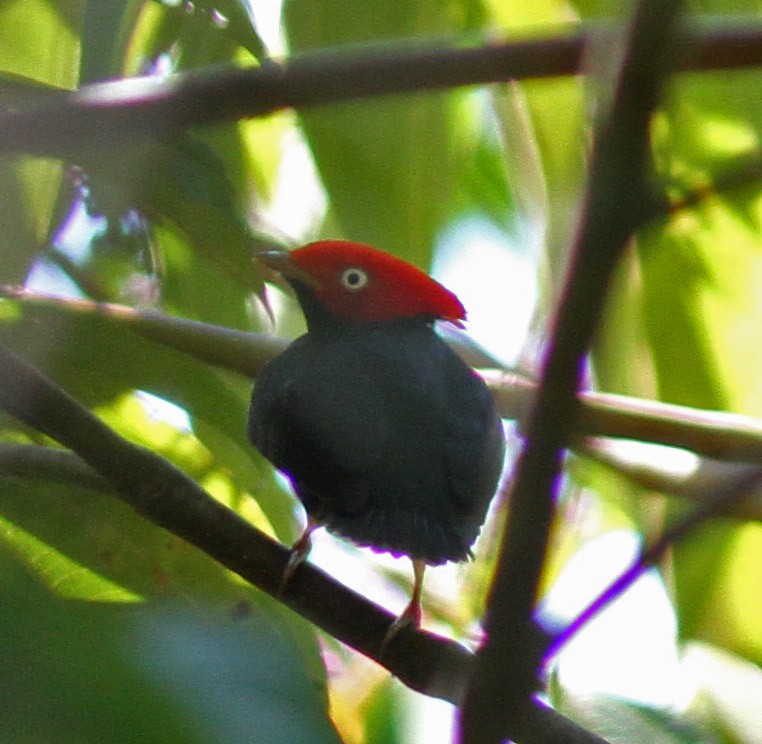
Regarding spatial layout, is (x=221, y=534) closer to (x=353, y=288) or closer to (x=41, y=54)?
(x=41, y=54)

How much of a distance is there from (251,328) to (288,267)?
0.28 metres

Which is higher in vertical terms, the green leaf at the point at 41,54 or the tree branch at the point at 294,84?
the tree branch at the point at 294,84

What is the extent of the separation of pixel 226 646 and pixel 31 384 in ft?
2.00

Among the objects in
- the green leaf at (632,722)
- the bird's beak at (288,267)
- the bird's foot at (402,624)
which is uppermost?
the bird's beak at (288,267)

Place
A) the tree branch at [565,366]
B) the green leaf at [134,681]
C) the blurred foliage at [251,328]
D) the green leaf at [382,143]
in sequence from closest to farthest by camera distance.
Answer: the tree branch at [565,366] → the green leaf at [134,681] → the blurred foliage at [251,328] → the green leaf at [382,143]

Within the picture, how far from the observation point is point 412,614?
3.23 m

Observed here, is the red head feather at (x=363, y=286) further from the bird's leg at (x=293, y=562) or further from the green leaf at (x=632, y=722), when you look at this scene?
the green leaf at (x=632, y=722)

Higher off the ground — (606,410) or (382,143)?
(382,143)

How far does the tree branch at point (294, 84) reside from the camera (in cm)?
245

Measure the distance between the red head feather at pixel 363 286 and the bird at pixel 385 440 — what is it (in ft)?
1.24

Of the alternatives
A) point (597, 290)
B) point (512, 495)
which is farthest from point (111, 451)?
point (597, 290)

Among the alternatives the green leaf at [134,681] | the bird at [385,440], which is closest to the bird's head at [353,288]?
the bird at [385,440]

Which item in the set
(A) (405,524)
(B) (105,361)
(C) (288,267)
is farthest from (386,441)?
(C) (288,267)

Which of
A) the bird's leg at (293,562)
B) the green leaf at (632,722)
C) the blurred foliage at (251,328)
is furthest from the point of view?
the green leaf at (632,722)
